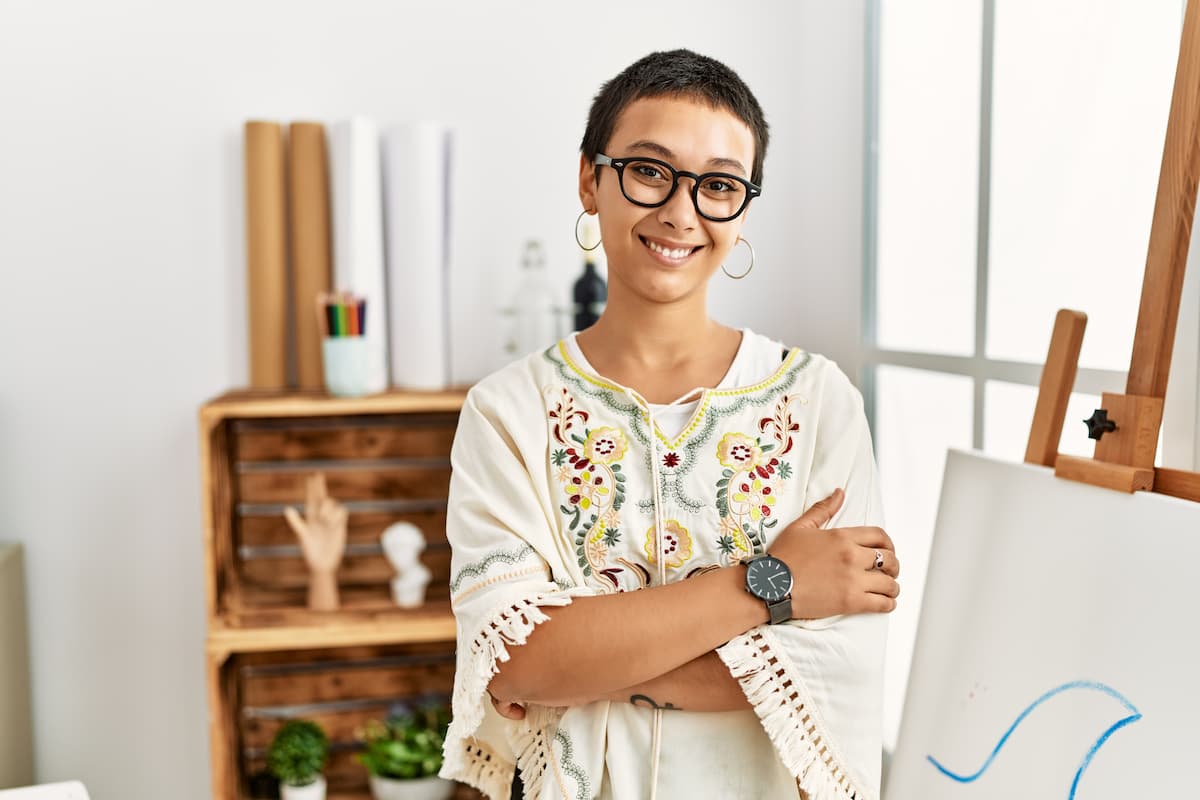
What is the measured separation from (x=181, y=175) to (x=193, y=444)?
55 cm

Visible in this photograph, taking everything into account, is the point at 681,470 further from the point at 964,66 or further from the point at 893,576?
the point at 964,66

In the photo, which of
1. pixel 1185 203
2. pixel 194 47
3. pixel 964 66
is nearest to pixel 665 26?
pixel 964 66

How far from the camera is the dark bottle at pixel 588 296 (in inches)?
81.4

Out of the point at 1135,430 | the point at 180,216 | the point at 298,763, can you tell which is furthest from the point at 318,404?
the point at 1135,430

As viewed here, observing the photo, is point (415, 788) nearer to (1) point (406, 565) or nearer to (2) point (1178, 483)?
(1) point (406, 565)

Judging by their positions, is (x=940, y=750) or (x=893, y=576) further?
(x=940, y=750)

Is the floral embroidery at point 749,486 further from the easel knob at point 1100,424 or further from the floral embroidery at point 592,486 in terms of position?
the easel knob at point 1100,424

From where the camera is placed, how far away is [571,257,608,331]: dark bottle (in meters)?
2.07

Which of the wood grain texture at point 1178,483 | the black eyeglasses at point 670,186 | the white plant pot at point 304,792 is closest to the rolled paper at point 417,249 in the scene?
the white plant pot at point 304,792

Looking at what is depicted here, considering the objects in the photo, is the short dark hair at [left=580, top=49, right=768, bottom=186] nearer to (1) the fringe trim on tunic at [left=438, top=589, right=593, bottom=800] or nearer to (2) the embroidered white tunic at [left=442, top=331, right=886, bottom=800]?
(2) the embroidered white tunic at [left=442, top=331, right=886, bottom=800]

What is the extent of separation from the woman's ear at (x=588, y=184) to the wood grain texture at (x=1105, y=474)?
0.57m

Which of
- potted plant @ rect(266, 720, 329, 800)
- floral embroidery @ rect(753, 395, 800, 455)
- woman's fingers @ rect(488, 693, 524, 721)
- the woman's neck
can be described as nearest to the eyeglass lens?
the woman's neck

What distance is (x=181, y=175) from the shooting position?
2.11m

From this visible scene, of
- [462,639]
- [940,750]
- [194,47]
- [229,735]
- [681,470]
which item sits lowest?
[229,735]
